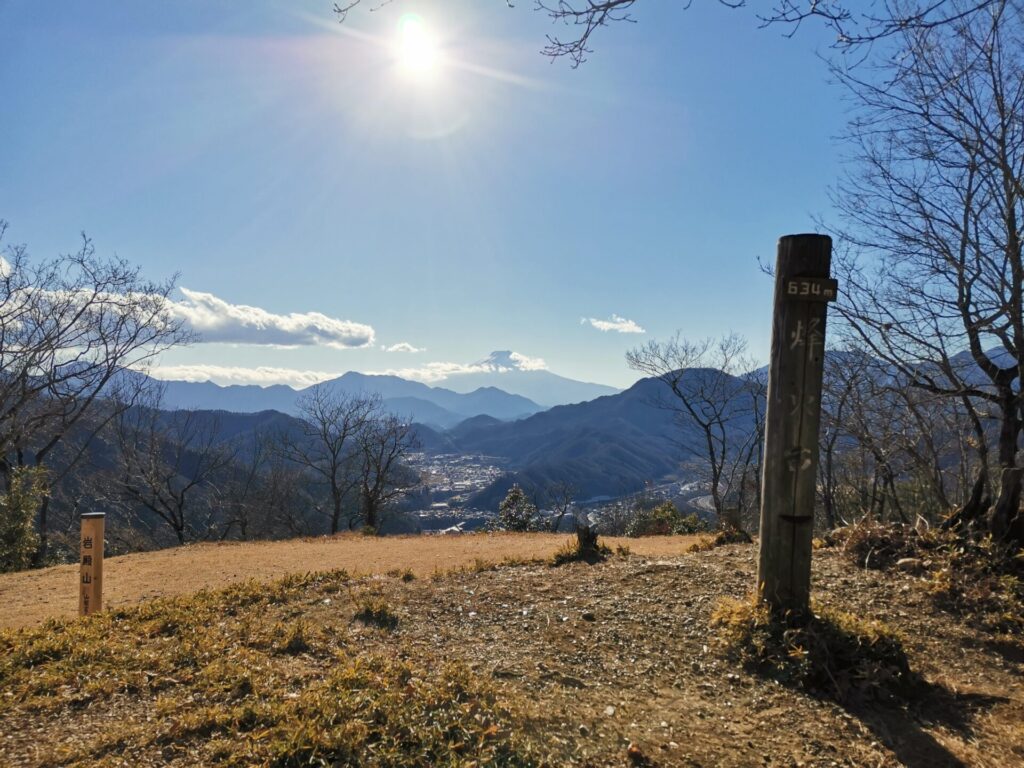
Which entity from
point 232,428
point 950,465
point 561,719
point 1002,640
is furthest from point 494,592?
point 232,428

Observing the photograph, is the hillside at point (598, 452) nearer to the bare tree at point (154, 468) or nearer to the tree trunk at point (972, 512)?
the bare tree at point (154, 468)

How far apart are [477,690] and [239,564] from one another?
7608 millimetres

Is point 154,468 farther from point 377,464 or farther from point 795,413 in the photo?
point 795,413

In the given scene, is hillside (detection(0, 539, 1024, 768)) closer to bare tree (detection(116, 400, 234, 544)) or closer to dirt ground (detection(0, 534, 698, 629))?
dirt ground (detection(0, 534, 698, 629))

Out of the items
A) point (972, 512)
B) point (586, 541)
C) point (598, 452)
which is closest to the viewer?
point (972, 512)

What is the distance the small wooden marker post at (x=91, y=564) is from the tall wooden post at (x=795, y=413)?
577cm

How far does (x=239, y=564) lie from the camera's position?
9.14 m

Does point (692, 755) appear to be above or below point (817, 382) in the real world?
below

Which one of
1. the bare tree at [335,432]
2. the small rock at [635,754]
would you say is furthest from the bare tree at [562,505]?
the bare tree at [335,432]

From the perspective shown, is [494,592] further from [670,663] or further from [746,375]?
[746,375]

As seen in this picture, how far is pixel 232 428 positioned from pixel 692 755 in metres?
119

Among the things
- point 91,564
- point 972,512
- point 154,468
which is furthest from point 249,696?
point 154,468

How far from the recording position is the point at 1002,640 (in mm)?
3908

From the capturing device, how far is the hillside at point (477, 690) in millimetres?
2562
